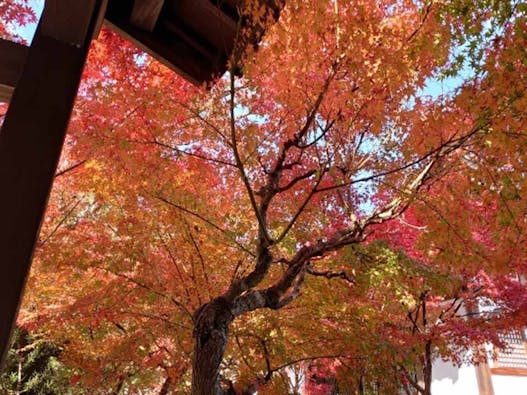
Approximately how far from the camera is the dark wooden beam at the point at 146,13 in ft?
Answer: 9.58

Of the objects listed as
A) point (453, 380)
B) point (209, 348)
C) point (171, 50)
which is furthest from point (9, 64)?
point (453, 380)

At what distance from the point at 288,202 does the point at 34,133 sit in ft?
19.7

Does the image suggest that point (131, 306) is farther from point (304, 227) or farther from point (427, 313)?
point (427, 313)

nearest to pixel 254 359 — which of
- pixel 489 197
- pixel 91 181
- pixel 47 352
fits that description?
pixel 91 181

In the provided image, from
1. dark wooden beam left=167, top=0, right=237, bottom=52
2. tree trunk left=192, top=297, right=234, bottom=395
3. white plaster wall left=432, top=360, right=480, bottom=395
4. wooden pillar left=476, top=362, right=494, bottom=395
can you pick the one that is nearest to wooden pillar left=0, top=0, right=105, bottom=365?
dark wooden beam left=167, top=0, right=237, bottom=52

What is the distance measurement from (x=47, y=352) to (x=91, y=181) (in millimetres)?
5757

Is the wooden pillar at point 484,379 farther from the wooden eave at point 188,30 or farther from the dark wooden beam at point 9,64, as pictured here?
the dark wooden beam at point 9,64

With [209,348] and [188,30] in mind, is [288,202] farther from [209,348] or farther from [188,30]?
[188,30]

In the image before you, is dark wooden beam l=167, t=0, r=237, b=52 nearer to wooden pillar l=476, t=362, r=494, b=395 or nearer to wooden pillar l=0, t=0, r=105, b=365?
wooden pillar l=0, t=0, r=105, b=365

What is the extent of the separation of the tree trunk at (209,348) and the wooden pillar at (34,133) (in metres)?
3.56

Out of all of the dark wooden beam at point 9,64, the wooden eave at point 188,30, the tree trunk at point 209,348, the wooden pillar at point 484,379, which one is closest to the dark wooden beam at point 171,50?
the wooden eave at point 188,30

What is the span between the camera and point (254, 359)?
7.48 m

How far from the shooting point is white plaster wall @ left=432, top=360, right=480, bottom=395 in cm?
1091

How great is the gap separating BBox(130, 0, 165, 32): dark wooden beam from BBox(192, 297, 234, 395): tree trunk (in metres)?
3.27
